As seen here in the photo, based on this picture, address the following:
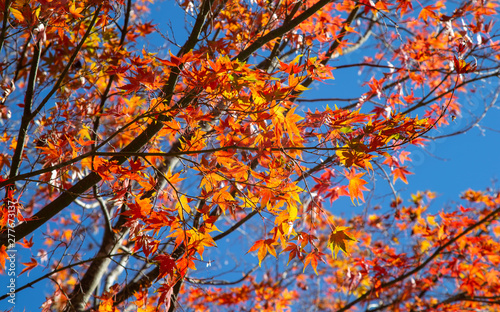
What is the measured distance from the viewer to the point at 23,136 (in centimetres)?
229

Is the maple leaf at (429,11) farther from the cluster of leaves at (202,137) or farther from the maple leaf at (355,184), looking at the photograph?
the maple leaf at (355,184)

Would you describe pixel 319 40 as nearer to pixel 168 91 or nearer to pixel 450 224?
pixel 168 91

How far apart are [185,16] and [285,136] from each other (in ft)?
5.22

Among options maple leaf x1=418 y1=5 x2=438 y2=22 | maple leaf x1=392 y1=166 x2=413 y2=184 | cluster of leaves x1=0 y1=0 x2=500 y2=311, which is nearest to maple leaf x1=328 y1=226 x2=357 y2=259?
cluster of leaves x1=0 y1=0 x2=500 y2=311

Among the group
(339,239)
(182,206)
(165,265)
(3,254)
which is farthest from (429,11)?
Result: (3,254)

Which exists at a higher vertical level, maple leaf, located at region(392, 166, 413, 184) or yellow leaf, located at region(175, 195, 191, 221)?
maple leaf, located at region(392, 166, 413, 184)

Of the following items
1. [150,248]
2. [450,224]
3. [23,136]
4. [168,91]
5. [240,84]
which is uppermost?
[450,224]

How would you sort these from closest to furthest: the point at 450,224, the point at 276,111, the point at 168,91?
the point at 276,111
the point at 168,91
the point at 450,224

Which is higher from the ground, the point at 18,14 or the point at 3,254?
the point at 18,14

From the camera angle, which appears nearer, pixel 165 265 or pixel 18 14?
pixel 165 265

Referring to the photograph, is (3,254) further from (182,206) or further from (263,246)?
(263,246)

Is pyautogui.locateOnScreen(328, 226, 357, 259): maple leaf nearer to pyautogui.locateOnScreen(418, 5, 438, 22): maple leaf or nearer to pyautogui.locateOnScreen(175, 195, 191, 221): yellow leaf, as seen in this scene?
pyautogui.locateOnScreen(175, 195, 191, 221): yellow leaf

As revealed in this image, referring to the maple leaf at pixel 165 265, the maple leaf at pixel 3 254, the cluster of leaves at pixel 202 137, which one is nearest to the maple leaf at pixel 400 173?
the cluster of leaves at pixel 202 137

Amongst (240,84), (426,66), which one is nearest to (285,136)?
(240,84)
